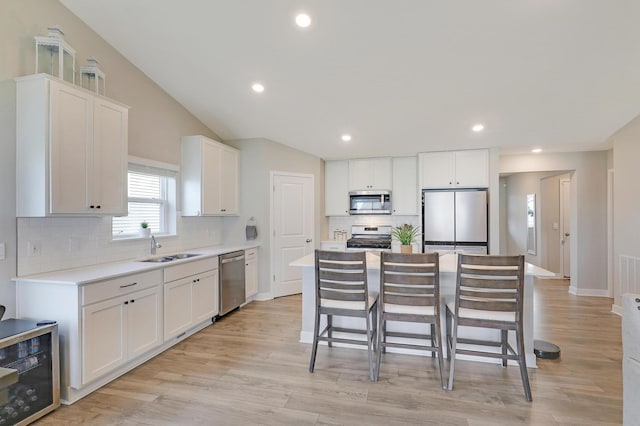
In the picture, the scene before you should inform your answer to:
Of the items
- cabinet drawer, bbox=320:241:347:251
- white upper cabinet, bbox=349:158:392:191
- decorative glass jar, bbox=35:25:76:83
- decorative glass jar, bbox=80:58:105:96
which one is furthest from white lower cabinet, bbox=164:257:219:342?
white upper cabinet, bbox=349:158:392:191

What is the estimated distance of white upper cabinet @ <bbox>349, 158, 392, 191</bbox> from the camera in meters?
5.95

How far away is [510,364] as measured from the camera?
2.96 metres

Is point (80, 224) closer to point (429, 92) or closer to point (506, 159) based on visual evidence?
point (429, 92)

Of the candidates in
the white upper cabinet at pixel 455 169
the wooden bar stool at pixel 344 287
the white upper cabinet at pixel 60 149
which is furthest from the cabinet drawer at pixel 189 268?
the white upper cabinet at pixel 455 169

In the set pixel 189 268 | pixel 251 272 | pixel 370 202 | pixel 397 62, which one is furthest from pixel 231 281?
pixel 397 62

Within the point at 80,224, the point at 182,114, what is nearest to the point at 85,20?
the point at 182,114

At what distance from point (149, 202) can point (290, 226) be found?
7.36 ft

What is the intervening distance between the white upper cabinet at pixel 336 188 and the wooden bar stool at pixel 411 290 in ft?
11.5

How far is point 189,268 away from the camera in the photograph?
3621mm

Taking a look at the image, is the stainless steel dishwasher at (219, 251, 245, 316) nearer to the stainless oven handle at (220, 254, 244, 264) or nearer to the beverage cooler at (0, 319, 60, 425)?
the stainless oven handle at (220, 254, 244, 264)

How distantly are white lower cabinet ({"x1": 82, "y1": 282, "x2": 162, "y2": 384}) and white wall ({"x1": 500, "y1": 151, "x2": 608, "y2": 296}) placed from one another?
6.48 meters

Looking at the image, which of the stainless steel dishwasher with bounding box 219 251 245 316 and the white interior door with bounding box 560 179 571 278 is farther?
the white interior door with bounding box 560 179 571 278

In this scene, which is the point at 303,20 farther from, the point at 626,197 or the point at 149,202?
the point at 626,197

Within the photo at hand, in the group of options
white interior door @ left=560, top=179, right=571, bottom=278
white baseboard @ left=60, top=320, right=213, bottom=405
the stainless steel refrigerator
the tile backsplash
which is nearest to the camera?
white baseboard @ left=60, top=320, right=213, bottom=405
